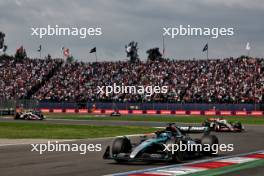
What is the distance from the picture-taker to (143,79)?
219 feet

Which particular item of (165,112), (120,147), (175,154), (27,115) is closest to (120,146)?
→ (120,147)

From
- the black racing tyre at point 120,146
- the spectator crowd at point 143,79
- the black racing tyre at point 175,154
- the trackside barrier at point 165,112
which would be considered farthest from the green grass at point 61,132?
the spectator crowd at point 143,79

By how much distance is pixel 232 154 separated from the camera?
1686cm

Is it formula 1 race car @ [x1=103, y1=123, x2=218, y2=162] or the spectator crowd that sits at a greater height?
the spectator crowd

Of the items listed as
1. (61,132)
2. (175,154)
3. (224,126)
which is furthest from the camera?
(224,126)

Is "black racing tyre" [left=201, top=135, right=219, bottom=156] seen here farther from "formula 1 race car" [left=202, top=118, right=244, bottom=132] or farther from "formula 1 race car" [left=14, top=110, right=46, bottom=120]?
"formula 1 race car" [left=14, top=110, right=46, bottom=120]

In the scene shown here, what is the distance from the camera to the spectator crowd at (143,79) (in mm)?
→ 58125

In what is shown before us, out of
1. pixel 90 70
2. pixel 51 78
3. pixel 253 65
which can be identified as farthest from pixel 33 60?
pixel 253 65

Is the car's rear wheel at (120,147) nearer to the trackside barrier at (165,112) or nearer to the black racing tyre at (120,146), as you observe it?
the black racing tyre at (120,146)

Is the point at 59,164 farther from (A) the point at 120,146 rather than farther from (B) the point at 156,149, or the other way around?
(B) the point at 156,149

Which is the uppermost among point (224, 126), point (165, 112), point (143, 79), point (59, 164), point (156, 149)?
point (143, 79)

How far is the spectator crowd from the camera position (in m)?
58.1

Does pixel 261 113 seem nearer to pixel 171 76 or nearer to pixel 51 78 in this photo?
pixel 171 76

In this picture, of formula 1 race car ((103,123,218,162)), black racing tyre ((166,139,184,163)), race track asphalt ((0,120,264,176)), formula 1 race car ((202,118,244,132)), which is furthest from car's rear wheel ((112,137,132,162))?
formula 1 race car ((202,118,244,132))
